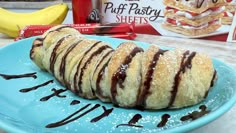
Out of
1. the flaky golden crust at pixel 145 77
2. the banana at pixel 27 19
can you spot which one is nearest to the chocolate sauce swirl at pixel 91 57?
the flaky golden crust at pixel 145 77

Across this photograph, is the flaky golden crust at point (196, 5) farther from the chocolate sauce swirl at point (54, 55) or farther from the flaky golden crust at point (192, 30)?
the chocolate sauce swirl at point (54, 55)

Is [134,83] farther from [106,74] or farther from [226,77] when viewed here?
[226,77]

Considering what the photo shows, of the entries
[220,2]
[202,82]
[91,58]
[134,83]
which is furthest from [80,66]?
[220,2]

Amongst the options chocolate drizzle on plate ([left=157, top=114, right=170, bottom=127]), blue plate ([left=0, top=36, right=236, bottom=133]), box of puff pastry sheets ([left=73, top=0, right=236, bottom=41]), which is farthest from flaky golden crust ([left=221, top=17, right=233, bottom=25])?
chocolate drizzle on plate ([left=157, top=114, right=170, bottom=127])

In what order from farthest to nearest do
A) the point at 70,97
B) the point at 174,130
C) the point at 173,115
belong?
the point at 70,97, the point at 173,115, the point at 174,130

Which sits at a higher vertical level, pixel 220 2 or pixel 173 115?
pixel 220 2

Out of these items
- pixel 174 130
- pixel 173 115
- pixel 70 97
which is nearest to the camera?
pixel 174 130

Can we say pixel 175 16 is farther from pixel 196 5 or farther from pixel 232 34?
pixel 232 34

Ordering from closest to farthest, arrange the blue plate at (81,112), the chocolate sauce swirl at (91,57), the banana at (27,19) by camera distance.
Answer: the blue plate at (81,112) → the chocolate sauce swirl at (91,57) → the banana at (27,19)
